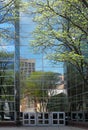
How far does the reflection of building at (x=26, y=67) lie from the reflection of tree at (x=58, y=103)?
184 inches

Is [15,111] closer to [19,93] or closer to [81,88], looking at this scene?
[19,93]

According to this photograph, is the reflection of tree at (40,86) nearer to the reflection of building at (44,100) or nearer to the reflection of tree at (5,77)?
the reflection of building at (44,100)

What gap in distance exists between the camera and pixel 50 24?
85.0 ft

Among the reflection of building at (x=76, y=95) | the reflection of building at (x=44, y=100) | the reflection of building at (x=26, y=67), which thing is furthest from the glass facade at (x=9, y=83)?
the reflection of building at (x=76, y=95)

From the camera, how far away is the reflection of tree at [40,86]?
52.0 meters

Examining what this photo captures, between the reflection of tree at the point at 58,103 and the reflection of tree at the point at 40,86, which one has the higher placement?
the reflection of tree at the point at 40,86

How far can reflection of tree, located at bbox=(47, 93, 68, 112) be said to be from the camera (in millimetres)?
52188

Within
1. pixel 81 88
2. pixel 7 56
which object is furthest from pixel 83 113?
pixel 7 56

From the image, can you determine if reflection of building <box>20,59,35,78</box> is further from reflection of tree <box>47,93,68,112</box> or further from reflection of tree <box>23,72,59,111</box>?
reflection of tree <box>47,93,68,112</box>

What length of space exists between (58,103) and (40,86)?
11.1 ft

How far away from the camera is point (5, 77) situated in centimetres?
5147

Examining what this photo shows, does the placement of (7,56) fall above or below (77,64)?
above

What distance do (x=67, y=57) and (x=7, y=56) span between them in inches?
1087

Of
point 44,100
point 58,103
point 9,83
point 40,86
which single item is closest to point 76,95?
point 58,103
